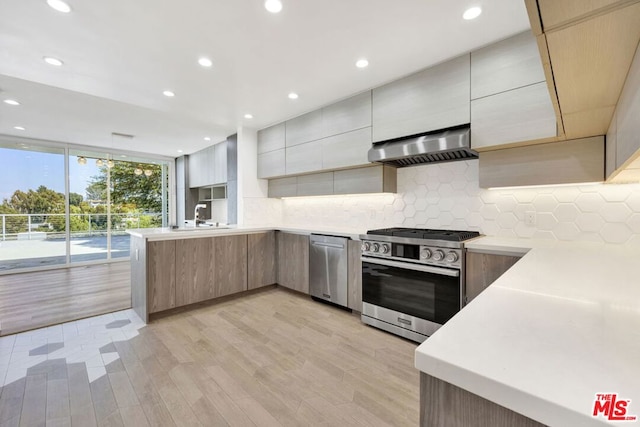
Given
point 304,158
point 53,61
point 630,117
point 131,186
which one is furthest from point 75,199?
point 630,117

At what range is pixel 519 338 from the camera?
21.9 inches

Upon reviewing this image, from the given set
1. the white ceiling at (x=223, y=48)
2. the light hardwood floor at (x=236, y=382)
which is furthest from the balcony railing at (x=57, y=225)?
the light hardwood floor at (x=236, y=382)

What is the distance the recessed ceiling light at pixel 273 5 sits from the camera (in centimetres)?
173

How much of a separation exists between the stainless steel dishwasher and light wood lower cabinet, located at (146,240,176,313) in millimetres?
1545

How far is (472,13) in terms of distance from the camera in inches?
70.9

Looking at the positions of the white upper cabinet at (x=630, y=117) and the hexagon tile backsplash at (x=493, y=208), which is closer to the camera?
the white upper cabinet at (x=630, y=117)

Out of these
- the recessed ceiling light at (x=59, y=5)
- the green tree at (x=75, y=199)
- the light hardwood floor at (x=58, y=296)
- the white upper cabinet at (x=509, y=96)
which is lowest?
the light hardwood floor at (x=58, y=296)

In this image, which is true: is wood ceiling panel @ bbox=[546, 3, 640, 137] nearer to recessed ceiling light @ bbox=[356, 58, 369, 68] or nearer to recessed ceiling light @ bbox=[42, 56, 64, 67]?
recessed ceiling light @ bbox=[356, 58, 369, 68]

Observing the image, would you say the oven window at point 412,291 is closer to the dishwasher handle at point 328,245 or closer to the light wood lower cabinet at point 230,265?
the dishwasher handle at point 328,245

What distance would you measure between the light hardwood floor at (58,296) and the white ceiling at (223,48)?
96.2 inches

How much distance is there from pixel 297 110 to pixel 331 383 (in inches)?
119

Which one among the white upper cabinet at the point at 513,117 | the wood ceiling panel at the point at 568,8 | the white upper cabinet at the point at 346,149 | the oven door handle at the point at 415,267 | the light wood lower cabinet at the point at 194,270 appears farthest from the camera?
the light wood lower cabinet at the point at 194,270

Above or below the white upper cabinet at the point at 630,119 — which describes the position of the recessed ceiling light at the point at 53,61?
above

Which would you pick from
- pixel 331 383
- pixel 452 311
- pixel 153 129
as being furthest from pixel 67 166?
pixel 452 311
